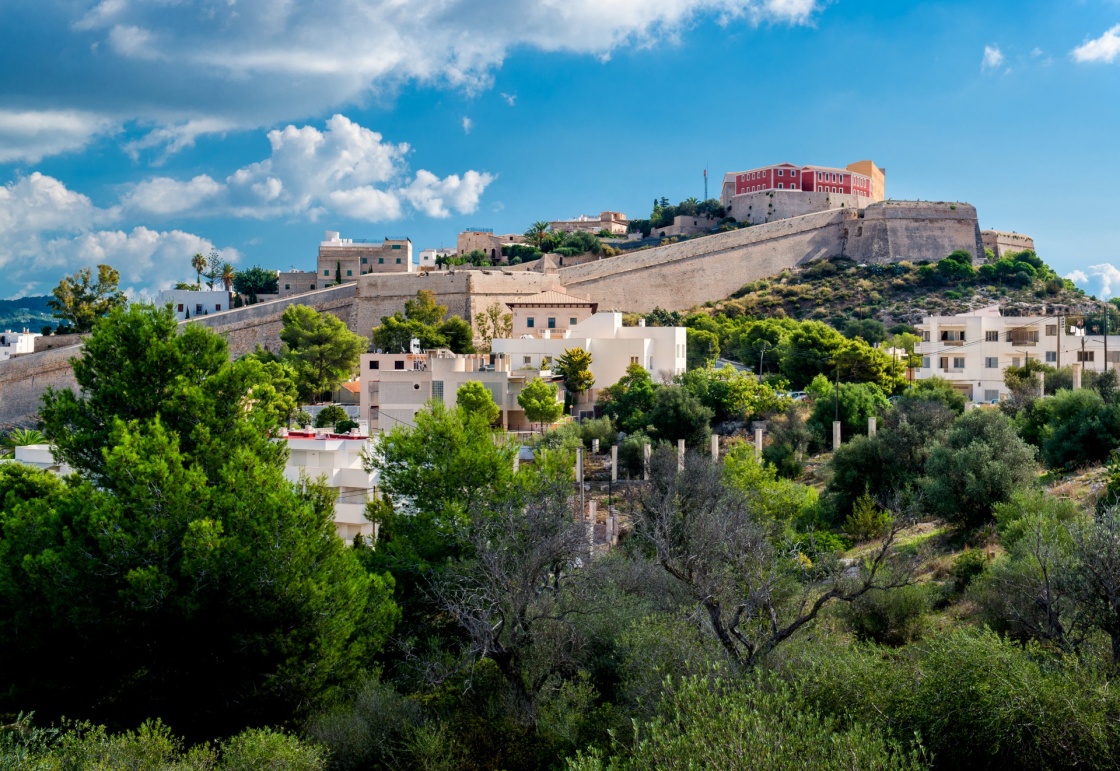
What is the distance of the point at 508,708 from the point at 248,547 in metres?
2.89

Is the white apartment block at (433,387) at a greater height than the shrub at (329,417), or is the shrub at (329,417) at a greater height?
the white apartment block at (433,387)

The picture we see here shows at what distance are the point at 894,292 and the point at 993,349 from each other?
1898 cm

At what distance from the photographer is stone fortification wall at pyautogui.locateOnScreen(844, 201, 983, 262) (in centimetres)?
5403

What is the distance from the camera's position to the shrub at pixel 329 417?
2772cm

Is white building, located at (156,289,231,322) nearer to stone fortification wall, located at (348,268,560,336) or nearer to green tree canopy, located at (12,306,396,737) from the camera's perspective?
stone fortification wall, located at (348,268,560,336)

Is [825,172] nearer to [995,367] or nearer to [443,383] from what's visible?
[995,367]

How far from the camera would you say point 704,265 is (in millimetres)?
51625

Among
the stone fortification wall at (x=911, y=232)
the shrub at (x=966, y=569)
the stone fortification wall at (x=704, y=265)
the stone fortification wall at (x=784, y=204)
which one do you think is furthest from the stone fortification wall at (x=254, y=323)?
the shrub at (x=966, y=569)

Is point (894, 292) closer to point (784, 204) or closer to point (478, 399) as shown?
point (784, 204)

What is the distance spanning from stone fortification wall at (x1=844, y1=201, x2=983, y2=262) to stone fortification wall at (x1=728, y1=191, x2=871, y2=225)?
2680 millimetres

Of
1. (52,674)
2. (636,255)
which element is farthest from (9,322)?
(52,674)

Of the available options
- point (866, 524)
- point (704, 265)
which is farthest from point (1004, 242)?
point (866, 524)

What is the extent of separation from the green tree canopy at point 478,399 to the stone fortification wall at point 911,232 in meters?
32.2

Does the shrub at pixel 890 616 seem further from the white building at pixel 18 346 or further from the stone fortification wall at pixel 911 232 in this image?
the stone fortification wall at pixel 911 232
